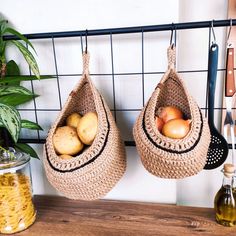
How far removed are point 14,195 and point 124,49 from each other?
1.56 feet

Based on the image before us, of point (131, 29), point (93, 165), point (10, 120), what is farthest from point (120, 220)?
point (131, 29)

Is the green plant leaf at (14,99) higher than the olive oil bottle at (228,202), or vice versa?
the green plant leaf at (14,99)

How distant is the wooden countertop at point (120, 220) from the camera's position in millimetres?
658

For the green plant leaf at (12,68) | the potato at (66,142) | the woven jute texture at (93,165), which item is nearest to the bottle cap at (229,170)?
the woven jute texture at (93,165)

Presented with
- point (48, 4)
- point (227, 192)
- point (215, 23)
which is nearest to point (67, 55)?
point (48, 4)

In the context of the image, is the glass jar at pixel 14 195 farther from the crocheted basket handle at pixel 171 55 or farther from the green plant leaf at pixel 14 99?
the crocheted basket handle at pixel 171 55

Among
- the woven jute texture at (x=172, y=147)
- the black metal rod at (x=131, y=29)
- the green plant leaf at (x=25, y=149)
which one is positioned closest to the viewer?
the woven jute texture at (x=172, y=147)

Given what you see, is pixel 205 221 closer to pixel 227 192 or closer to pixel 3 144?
pixel 227 192

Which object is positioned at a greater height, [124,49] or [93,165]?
[124,49]

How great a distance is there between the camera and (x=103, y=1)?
0.69 metres

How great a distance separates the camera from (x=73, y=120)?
66 cm

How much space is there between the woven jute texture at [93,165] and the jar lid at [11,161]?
0.41ft

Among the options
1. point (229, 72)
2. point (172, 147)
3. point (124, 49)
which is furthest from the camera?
point (124, 49)

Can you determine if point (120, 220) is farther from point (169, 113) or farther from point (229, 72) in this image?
point (229, 72)
